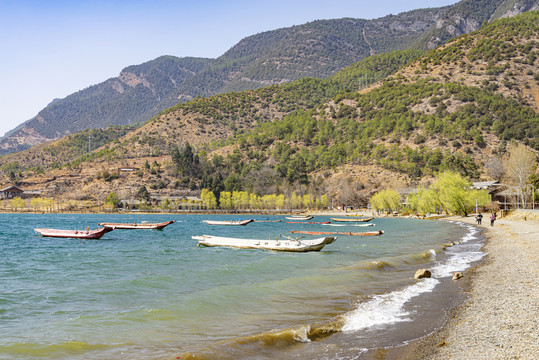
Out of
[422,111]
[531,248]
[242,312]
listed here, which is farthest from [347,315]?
[422,111]

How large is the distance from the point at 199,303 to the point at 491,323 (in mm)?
12208

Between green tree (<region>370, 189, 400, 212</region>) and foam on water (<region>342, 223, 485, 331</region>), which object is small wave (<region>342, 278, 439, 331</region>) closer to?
foam on water (<region>342, 223, 485, 331</region>)

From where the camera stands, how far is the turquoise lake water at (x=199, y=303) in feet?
47.5

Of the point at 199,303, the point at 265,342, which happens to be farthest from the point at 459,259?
the point at 265,342

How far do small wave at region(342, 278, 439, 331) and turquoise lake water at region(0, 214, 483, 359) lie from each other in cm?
4

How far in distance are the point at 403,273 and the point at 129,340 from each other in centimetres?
1900

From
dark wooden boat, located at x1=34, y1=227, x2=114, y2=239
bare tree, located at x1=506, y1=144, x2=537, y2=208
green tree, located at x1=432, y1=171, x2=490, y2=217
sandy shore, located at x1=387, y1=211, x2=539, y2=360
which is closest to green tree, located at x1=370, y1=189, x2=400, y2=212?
green tree, located at x1=432, y1=171, x2=490, y2=217

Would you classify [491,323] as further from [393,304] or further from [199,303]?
[199,303]

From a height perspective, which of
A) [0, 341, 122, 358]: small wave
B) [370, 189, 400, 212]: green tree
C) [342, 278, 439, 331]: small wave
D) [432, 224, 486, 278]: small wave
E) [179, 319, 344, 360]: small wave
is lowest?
[370, 189, 400, 212]: green tree

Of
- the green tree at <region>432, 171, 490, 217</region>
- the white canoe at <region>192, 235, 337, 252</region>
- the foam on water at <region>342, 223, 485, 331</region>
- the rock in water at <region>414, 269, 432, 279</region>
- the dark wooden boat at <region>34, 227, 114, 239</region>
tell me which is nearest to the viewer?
the foam on water at <region>342, 223, 485, 331</region>

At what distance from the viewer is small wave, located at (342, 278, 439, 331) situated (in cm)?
1627

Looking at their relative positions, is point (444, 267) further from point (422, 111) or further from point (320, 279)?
point (422, 111)

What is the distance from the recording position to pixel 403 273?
28500mm

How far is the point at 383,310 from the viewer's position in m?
18.1
